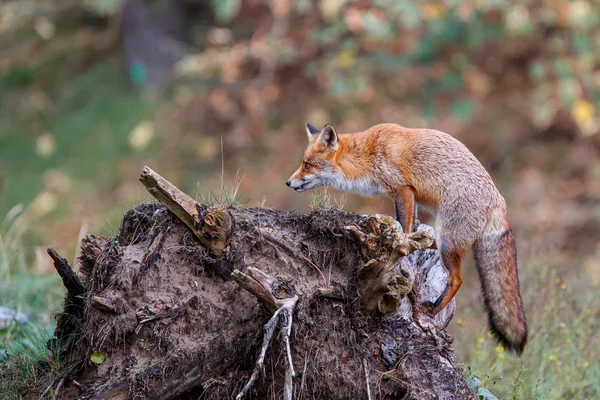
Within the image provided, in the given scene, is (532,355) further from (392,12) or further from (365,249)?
(392,12)

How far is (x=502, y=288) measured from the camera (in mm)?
4777

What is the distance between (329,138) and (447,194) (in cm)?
119

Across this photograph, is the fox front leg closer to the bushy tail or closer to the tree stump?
the bushy tail

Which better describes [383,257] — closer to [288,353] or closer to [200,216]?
[288,353]

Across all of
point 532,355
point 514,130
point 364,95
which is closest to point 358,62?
point 364,95

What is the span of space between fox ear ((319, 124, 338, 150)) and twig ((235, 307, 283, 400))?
Result: 219 centimetres

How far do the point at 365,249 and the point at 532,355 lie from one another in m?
2.33

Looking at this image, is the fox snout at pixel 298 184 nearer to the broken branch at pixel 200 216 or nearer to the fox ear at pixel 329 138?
the fox ear at pixel 329 138

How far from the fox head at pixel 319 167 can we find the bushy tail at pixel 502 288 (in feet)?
4.56

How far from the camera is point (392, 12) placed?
10492 millimetres

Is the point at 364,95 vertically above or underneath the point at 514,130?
above

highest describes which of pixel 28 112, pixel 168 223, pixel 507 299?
pixel 28 112

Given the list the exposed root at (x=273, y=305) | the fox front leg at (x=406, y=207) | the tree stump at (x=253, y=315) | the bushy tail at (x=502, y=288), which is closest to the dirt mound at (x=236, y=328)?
the tree stump at (x=253, y=315)

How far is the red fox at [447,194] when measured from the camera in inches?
188
